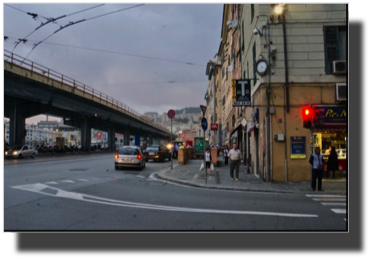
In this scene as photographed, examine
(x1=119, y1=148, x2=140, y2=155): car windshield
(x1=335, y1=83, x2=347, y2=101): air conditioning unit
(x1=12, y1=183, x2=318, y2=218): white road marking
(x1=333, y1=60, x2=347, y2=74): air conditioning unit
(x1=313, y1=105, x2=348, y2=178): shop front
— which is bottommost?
(x1=12, y1=183, x2=318, y2=218): white road marking

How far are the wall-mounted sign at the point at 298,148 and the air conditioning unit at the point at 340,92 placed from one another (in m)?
2.38

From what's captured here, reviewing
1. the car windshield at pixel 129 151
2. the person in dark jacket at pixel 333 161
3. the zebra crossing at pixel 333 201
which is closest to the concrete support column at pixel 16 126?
the car windshield at pixel 129 151

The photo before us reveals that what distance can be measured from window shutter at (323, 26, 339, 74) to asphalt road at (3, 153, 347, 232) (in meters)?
7.12

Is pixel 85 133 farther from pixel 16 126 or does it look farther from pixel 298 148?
pixel 298 148

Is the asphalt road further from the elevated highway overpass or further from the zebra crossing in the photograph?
the elevated highway overpass

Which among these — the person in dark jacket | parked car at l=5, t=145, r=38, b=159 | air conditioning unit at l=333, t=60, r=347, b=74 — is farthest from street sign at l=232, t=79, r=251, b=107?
parked car at l=5, t=145, r=38, b=159

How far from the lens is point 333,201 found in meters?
9.09

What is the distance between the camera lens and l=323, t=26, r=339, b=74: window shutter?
13.8m

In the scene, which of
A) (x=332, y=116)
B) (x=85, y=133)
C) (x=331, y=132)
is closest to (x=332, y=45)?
(x=332, y=116)

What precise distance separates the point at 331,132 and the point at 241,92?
468cm

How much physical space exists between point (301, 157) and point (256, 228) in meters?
8.65

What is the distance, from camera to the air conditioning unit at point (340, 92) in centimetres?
1341

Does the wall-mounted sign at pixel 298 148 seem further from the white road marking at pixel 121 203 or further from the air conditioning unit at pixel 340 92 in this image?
the white road marking at pixel 121 203
